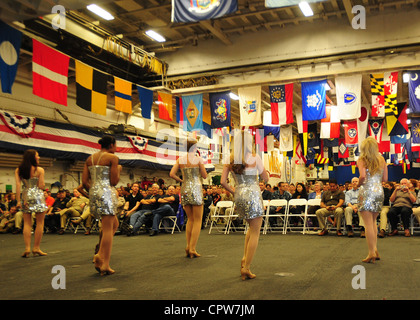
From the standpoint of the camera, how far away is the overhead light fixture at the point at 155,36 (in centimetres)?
1329

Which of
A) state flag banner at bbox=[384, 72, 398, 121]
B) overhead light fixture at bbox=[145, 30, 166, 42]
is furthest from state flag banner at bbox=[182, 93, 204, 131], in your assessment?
state flag banner at bbox=[384, 72, 398, 121]

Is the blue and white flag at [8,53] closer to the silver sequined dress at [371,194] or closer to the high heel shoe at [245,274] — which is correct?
the high heel shoe at [245,274]

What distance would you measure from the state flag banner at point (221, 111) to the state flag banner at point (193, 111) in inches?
18.6

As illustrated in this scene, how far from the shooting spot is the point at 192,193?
5.72m

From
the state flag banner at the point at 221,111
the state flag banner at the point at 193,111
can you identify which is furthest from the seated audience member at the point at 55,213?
the state flag banner at the point at 221,111

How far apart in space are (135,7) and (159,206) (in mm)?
6019

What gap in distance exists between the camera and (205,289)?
3.57 m

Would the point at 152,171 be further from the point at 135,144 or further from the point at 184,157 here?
the point at 184,157

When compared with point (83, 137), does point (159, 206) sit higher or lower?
lower

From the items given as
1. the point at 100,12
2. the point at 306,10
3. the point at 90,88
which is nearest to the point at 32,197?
the point at 90,88

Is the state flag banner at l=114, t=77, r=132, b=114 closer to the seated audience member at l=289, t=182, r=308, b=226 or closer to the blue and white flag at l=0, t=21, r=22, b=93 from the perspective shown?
the blue and white flag at l=0, t=21, r=22, b=93

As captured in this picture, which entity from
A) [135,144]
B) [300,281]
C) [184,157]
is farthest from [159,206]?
[300,281]
